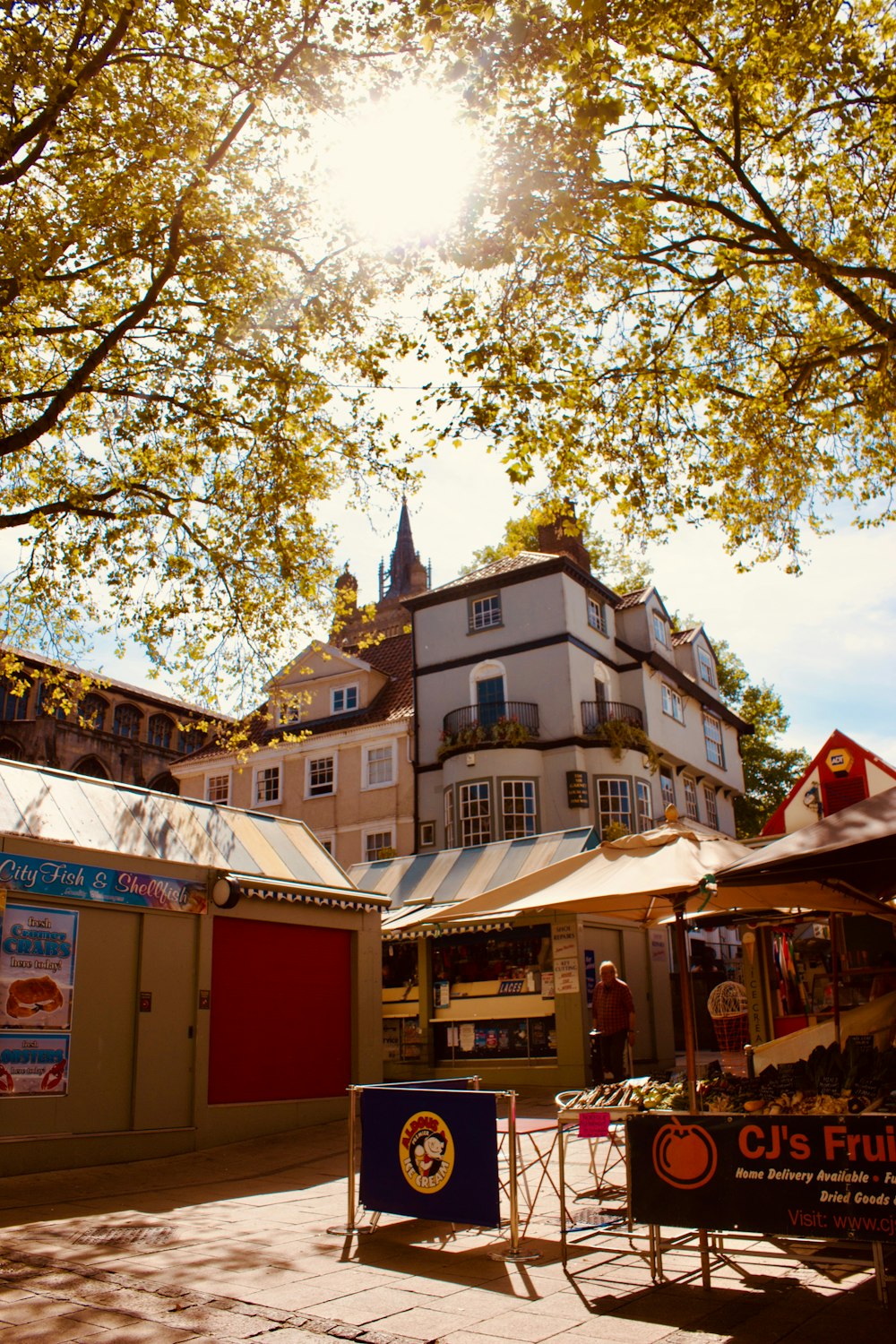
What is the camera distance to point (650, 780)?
30.4m

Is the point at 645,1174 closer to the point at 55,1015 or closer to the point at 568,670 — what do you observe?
the point at 55,1015

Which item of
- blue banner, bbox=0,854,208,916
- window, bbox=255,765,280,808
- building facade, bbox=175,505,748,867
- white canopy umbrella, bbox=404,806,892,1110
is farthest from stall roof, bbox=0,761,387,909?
window, bbox=255,765,280,808

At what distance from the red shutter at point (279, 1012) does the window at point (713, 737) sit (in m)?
24.3

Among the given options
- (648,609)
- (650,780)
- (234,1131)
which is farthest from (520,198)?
(648,609)

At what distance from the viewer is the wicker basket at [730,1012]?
16.6 meters

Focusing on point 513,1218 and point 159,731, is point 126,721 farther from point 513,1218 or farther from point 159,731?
point 513,1218

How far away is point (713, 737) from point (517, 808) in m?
13.2

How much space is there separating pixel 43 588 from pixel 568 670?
16.0 metres

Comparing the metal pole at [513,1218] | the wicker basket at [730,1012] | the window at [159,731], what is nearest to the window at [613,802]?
the wicker basket at [730,1012]

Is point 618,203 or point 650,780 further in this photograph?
point 650,780

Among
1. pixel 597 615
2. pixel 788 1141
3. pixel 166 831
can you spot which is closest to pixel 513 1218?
pixel 788 1141

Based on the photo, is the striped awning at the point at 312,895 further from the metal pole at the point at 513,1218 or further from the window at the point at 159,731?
the window at the point at 159,731

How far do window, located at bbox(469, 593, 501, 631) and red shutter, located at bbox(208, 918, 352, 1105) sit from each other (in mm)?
16157

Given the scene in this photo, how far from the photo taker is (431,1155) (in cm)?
707
